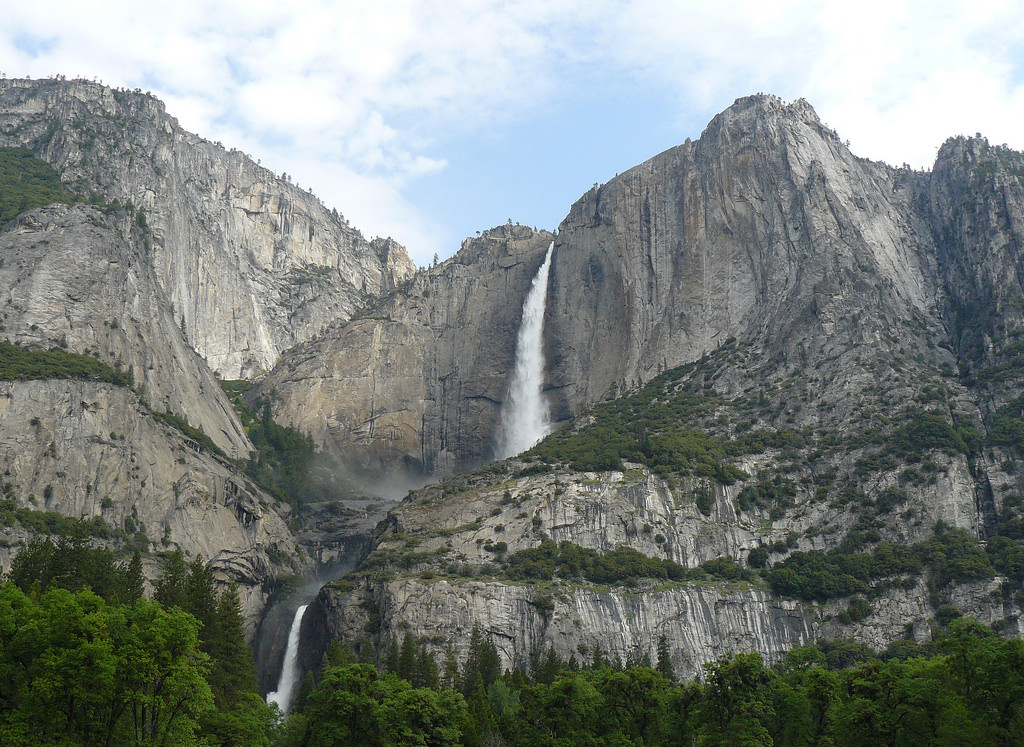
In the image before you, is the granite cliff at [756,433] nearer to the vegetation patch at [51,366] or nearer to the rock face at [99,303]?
the rock face at [99,303]

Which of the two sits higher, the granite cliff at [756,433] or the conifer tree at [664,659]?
the granite cliff at [756,433]

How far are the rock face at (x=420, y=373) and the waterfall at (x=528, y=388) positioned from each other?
1.92 metres

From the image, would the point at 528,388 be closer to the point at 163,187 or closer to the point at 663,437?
the point at 663,437

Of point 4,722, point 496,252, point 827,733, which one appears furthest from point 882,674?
point 496,252

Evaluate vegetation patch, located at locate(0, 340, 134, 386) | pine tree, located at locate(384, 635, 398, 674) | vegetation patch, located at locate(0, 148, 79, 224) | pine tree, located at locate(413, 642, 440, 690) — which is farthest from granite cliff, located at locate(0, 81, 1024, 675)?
pine tree, located at locate(413, 642, 440, 690)

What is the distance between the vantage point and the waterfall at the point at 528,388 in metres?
158

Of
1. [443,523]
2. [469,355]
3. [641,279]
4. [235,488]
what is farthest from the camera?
[469,355]

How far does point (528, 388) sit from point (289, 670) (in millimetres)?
70674

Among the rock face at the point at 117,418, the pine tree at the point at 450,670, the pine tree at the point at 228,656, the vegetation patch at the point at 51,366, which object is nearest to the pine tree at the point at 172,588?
the pine tree at the point at 228,656

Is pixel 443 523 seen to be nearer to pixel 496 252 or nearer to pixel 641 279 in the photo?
pixel 641 279

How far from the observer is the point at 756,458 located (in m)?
115

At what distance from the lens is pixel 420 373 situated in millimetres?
170750

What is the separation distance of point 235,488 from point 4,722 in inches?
3023

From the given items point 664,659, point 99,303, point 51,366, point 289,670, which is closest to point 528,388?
point 99,303
